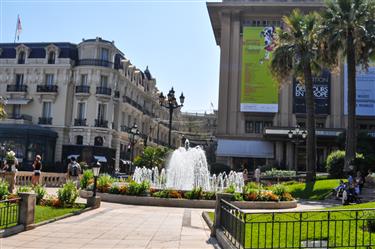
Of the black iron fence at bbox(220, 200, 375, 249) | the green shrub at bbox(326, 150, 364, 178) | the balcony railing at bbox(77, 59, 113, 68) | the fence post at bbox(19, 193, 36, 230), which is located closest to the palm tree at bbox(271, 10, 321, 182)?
the green shrub at bbox(326, 150, 364, 178)

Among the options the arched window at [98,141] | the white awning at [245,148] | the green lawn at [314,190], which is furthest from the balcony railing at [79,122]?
the green lawn at [314,190]

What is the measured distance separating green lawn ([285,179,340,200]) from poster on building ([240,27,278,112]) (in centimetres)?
2446

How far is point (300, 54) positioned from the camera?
34781mm

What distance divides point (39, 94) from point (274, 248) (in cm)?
5184

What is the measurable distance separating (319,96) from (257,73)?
791 cm

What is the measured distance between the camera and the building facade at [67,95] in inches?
2176

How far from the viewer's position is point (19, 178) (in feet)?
98.7

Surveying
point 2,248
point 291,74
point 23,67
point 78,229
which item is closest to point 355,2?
point 291,74

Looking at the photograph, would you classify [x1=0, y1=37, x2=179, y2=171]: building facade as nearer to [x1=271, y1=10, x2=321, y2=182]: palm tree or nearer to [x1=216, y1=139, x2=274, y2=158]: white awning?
[x1=216, y1=139, x2=274, y2=158]: white awning

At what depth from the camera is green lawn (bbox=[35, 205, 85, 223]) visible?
13.5 meters

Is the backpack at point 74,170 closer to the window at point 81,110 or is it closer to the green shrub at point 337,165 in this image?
the green shrub at point 337,165

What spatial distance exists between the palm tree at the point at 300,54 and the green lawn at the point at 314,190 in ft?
13.9

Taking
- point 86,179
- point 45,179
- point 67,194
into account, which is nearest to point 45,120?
point 45,179

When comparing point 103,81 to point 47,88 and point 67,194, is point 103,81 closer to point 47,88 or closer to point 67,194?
point 47,88
